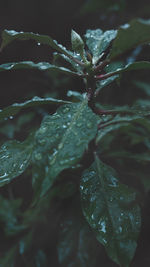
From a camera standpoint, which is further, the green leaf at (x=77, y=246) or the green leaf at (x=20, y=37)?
the green leaf at (x=77, y=246)

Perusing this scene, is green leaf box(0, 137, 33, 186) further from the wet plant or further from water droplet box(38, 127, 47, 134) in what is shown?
water droplet box(38, 127, 47, 134)

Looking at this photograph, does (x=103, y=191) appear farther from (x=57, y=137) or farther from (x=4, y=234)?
(x=4, y=234)

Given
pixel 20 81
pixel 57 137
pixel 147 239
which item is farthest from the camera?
pixel 20 81

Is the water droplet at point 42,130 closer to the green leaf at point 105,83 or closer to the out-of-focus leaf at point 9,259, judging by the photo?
the green leaf at point 105,83

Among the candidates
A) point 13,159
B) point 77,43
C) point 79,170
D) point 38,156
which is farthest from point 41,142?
point 79,170

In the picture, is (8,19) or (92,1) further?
(8,19)

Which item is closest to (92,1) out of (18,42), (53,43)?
(18,42)

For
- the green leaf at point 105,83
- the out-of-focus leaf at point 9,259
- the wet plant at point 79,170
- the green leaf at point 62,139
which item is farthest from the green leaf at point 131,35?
the out-of-focus leaf at point 9,259

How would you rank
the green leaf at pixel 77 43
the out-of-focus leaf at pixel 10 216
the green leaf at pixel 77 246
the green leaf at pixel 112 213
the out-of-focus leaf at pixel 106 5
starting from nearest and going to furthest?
the green leaf at pixel 112 213
the green leaf at pixel 77 43
the green leaf at pixel 77 246
the out-of-focus leaf at pixel 10 216
the out-of-focus leaf at pixel 106 5
